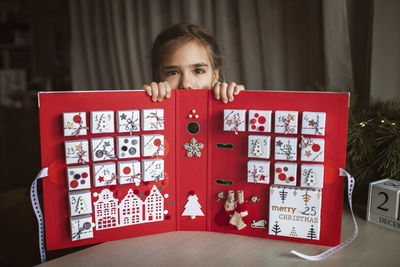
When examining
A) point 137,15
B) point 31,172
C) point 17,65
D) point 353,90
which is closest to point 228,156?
point 353,90

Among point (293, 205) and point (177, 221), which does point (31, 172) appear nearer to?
point (177, 221)

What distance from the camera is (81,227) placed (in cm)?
83

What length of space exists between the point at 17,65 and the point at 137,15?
2.09 meters

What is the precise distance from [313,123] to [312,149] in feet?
0.20

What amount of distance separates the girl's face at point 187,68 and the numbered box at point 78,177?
60cm

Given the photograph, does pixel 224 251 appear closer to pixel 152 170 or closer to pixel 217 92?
pixel 152 170

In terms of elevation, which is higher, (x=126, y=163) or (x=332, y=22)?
(x=332, y=22)

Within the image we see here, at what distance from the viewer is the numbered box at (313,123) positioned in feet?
2.63

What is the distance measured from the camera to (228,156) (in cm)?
88

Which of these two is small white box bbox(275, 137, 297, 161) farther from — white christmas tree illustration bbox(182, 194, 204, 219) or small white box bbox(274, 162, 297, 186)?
white christmas tree illustration bbox(182, 194, 204, 219)

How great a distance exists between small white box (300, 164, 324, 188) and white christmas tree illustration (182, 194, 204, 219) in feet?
0.86

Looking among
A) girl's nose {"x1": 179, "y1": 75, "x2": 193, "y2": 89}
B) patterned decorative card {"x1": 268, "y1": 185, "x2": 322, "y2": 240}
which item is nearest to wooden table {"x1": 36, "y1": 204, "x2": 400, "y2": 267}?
patterned decorative card {"x1": 268, "y1": 185, "x2": 322, "y2": 240}

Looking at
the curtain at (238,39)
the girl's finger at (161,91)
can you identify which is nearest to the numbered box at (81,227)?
the girl's finger at (161,91)

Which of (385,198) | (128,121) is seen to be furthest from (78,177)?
(385,198)
